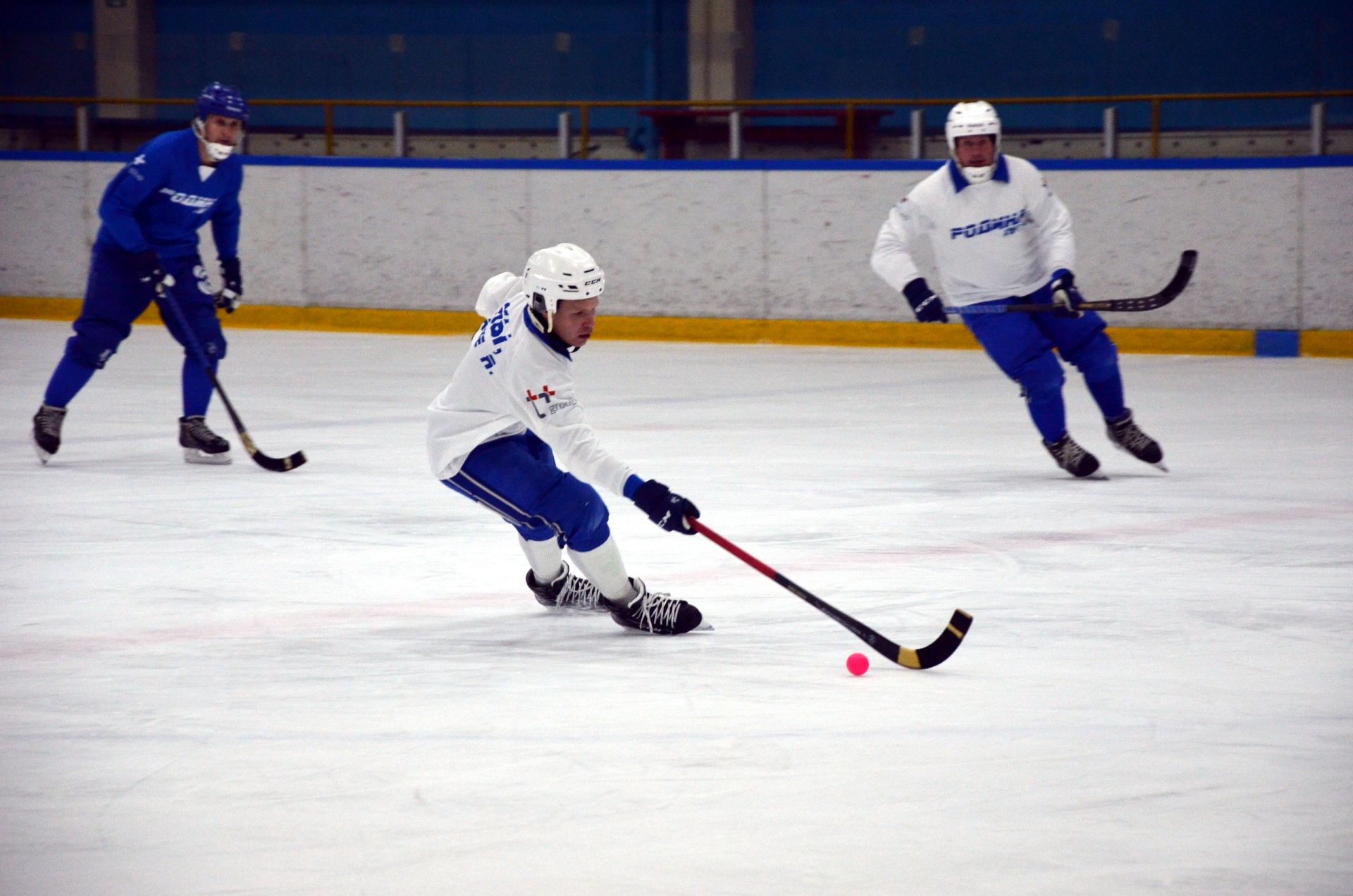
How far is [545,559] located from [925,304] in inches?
107

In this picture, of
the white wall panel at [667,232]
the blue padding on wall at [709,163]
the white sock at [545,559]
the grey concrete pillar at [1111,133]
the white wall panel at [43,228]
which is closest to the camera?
the white sock at [545,559]

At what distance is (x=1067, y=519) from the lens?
5.55m

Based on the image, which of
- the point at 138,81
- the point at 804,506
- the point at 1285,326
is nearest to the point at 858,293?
the point at 1285,326

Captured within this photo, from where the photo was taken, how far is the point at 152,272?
6.73 m

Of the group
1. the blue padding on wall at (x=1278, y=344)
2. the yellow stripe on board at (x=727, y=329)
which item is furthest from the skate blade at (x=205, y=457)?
the blue padding on wall at (x=1278, y=344)

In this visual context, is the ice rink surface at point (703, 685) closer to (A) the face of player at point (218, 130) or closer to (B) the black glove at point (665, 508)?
(B) the black glove at point (665, 508)

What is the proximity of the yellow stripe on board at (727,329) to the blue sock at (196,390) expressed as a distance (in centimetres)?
569

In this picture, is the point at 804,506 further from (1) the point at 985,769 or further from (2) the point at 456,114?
(2) the point at 456,114

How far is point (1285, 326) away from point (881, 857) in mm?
9333

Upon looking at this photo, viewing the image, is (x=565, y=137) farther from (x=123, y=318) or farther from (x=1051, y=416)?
(x=1051, y=416)

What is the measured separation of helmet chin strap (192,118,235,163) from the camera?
671cm

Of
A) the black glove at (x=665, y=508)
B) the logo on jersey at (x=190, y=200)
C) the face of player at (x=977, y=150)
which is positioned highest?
the face of player at (x=977, y=150)

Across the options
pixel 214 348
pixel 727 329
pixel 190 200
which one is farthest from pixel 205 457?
pixel 727 329

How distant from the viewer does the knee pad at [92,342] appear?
688 centimetres
